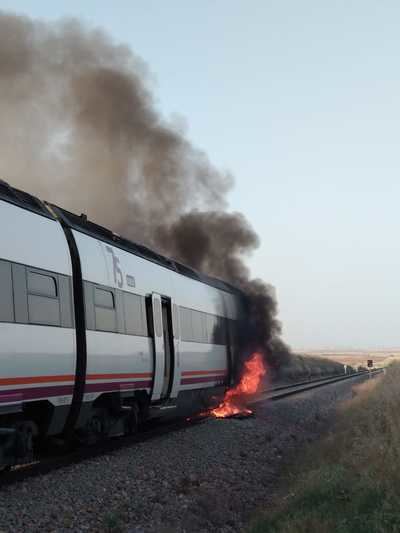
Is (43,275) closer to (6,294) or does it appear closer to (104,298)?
(6,294)

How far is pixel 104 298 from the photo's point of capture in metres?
11.2

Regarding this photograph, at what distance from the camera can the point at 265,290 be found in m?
27.3

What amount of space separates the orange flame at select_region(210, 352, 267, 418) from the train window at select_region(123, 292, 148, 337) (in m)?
6.81

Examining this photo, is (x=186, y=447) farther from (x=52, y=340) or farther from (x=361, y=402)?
(x=361, y=402)

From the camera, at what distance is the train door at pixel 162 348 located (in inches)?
523

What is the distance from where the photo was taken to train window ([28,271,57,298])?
9062 mm

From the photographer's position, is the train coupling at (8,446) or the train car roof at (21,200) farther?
the train car roof at (21,200)

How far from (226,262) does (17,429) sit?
896 inches

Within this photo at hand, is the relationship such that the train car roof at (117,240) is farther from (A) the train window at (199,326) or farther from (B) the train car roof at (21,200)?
(A) the train window at (199,326)

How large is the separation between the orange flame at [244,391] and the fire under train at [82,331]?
3770mm

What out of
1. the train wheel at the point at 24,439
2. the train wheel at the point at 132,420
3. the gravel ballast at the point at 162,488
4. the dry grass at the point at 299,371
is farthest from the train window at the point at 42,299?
the dry grass at the point at 299,371

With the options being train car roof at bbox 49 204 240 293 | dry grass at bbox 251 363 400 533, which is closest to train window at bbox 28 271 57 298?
train car roof at bbox 49 204 240 293

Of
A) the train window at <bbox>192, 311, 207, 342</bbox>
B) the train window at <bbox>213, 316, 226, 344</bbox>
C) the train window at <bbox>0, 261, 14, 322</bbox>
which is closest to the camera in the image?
the train window at <bbox>0, 261, 14, 322</bbox>

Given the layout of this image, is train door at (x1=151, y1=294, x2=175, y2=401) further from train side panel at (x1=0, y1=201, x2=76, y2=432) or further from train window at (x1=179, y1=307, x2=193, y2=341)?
train side panel at (x1=0, y1=201, x2=76, y2=432)
